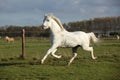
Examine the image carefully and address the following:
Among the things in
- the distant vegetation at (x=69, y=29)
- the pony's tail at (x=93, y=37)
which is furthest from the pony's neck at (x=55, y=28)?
the distant vegetation at (x=69, y=29)

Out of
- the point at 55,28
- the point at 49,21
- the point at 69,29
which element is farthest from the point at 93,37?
the point at 69,29

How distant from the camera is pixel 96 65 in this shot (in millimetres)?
12883

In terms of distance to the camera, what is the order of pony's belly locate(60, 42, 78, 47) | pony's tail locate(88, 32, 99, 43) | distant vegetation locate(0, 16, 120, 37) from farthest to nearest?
distant vegetation locate(0, 16, 120, 37) → pony's tail locate(88, 32, 99, 43) → pony's belly locate(60, 42, 78, 47)

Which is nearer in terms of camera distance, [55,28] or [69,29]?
[55,28]

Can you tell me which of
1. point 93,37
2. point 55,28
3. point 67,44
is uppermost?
point 55,28

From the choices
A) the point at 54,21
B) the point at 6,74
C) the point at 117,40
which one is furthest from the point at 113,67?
the point at 117,40

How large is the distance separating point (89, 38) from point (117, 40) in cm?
3401

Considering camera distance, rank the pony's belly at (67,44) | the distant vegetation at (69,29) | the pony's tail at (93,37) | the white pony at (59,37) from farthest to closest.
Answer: the distant vegetation at (69,29) < the pony's tail at (93,37) < the pony's belly at (67,44) < the white pony at (59,37)

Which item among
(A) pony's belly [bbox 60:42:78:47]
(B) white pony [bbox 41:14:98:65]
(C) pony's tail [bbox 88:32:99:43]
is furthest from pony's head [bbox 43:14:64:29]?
(C) pony's tail [bbox 88:32:99:43]

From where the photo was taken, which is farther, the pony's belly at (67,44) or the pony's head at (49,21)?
the pony's belly at (67,44)

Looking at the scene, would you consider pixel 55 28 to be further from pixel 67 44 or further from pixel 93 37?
pixel 93 37

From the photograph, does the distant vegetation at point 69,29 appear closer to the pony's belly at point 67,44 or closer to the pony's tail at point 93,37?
the pony's tail at point 93,37

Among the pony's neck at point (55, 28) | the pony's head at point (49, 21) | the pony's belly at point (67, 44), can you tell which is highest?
the pony's head at point (49, 21)

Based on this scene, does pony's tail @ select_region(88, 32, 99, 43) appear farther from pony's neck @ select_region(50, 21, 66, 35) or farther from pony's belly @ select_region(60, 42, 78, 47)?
pony's neck @ select_region(50, 21, 66, 35)
